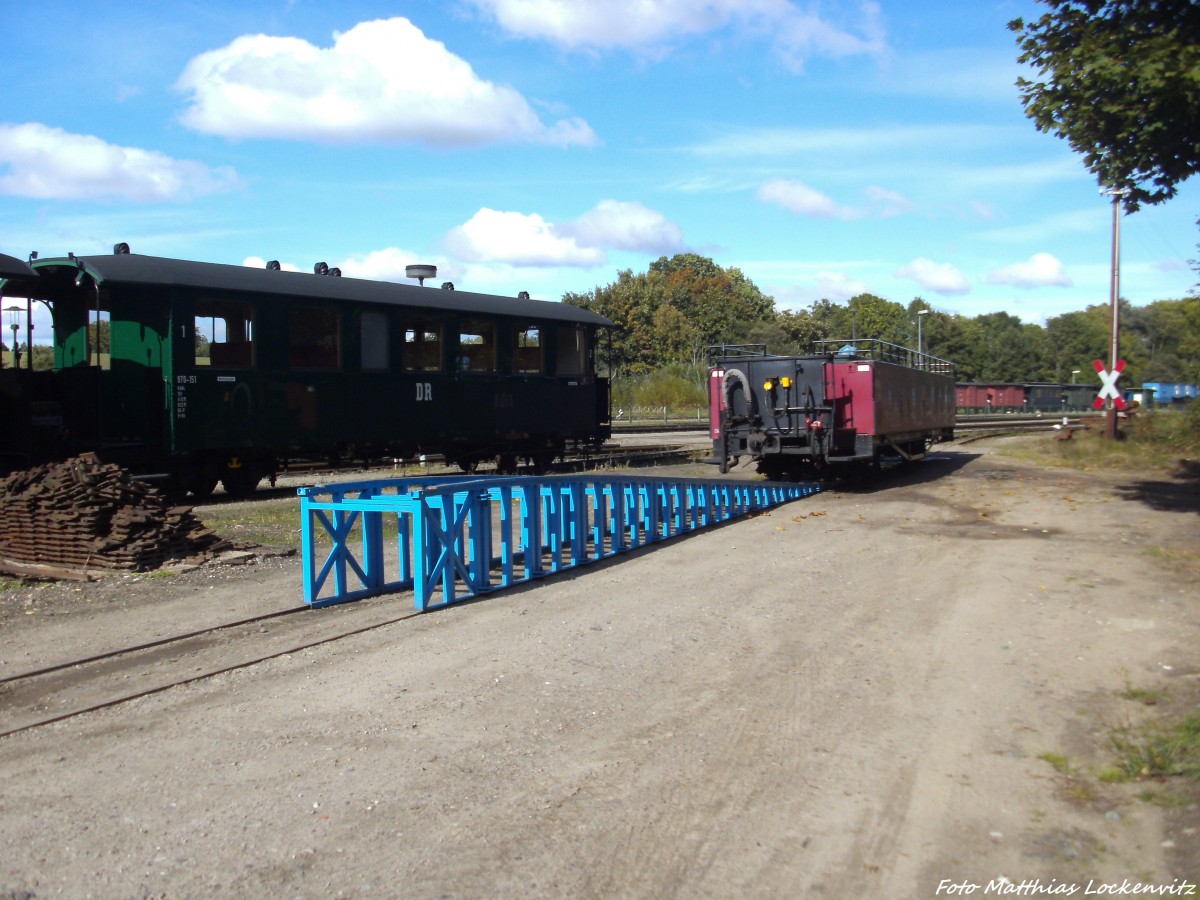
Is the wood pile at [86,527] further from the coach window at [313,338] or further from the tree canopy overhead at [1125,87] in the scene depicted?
the tree canopy overhead at [1125,87]

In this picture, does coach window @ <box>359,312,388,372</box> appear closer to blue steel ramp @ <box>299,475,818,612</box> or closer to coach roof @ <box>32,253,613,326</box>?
coach roof @ <box>32,253,613,326</box>

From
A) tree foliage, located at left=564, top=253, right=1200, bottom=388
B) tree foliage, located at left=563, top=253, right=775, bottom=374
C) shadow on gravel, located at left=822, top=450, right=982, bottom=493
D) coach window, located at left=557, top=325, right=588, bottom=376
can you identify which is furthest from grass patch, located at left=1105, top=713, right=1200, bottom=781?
tree foliage, located at left=563, top=253, right=775, bottom=374

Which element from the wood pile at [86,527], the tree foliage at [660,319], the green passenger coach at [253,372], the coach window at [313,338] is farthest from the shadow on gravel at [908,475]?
the tree foliage at [660,319]

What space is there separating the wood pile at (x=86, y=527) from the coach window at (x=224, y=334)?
4.47 meters

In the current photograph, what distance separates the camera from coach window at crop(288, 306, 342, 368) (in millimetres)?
15938

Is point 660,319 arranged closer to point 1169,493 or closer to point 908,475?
point 908,475

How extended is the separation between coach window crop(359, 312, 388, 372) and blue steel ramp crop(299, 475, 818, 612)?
485cm

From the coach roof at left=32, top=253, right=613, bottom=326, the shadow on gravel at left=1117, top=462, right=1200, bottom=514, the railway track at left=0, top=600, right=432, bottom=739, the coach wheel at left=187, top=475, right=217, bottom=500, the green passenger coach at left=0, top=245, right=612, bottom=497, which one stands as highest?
the coach roof at left=32, top=253, right=613, bottom=326

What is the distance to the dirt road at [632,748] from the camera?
406 cm

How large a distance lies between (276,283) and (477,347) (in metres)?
4.22

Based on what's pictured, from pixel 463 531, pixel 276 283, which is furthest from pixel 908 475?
pixel 463 531

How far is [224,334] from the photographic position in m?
15.2

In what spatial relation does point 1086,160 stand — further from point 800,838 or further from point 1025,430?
point 1025,430

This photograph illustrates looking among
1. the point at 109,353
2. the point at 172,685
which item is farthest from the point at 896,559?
the point at 109,353
